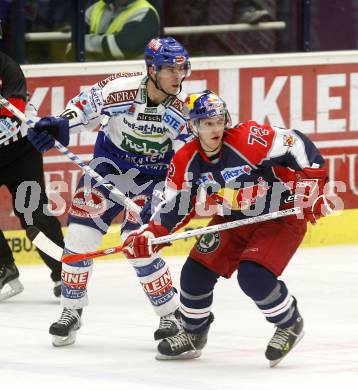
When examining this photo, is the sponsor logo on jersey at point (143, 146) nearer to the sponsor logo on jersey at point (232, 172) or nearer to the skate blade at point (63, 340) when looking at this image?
the sponsor logo on jersey at point (232, 172)

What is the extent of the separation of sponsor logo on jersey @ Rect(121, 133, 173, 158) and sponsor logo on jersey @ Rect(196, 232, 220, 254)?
2.39ft

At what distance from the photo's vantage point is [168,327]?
745cm

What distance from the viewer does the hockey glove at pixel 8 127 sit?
28.3 ft

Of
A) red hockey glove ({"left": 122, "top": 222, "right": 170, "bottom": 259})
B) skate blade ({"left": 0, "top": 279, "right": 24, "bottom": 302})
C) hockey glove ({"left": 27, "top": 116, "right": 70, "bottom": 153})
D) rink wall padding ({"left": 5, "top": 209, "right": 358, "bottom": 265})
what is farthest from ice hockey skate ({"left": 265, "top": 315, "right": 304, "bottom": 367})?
rink wall padding ({"left": 5, "top": 209, "right": 358, "bottom": 265})

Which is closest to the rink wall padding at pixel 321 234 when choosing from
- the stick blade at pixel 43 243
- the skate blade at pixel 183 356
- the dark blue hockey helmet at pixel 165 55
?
the stick blade at pixel 43 243

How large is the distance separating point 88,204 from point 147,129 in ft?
1.48

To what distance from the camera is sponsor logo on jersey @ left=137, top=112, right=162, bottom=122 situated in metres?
7.53

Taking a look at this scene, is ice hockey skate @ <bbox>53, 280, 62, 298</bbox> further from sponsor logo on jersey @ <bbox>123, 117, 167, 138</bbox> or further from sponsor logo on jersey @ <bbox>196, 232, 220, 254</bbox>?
sponsor logo on jersey @ <bbox>196, 232, 220, 254</bbox>

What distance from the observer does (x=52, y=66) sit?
9.81 meters

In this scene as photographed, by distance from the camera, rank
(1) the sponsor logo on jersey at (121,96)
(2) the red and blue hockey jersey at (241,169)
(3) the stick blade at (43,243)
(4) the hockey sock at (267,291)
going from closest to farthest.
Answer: (4) the hockey sock at (267,291) → (2) the red and blue hockey jersey at (241,169) → (1) the sponsor logo on jersey at (121,96) → (3) the stick blade at (43,243)

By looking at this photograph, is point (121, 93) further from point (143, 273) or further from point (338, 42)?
point (338, 42)

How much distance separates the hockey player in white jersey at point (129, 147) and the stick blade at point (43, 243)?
2.97ft

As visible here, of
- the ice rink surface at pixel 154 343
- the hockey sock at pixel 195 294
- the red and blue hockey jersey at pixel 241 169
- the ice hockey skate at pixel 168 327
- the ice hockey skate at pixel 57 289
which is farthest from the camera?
the ice hockey skate at pixel 57 289

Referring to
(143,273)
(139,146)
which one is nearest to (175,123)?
(139,146)
